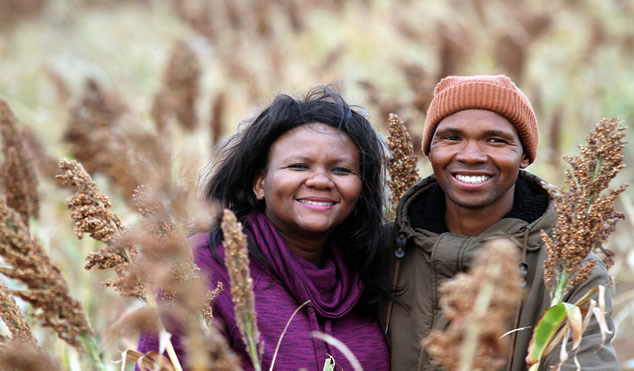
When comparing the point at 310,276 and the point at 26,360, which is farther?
the point at 310,276

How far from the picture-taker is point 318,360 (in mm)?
2414

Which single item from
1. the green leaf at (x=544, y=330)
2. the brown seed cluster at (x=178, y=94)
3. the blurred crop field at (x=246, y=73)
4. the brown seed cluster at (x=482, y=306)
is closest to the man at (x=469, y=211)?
the green leaf at (x=544, y=330)

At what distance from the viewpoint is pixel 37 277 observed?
1541 millimetres

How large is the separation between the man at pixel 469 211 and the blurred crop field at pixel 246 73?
2.24 ft

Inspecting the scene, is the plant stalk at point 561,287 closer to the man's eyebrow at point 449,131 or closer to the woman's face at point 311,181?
the man's eyebrow at point 449,131

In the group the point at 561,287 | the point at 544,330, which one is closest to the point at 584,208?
the point at 561,287

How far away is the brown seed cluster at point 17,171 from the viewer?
98.0 inches

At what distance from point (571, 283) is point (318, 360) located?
2.91 ft

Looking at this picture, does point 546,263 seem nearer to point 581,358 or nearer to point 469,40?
point 581,358

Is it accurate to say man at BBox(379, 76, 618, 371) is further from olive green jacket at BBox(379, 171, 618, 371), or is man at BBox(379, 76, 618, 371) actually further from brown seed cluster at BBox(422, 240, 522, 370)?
brown seed cluster at BBox(422, 240, 522, 370)

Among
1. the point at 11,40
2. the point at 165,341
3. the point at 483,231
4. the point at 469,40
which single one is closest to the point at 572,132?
the point at 469,40

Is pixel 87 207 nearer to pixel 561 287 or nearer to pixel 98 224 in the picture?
pixel 98 224

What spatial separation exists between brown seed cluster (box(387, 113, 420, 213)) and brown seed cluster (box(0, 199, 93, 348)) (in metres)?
1.36

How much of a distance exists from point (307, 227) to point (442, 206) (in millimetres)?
507
